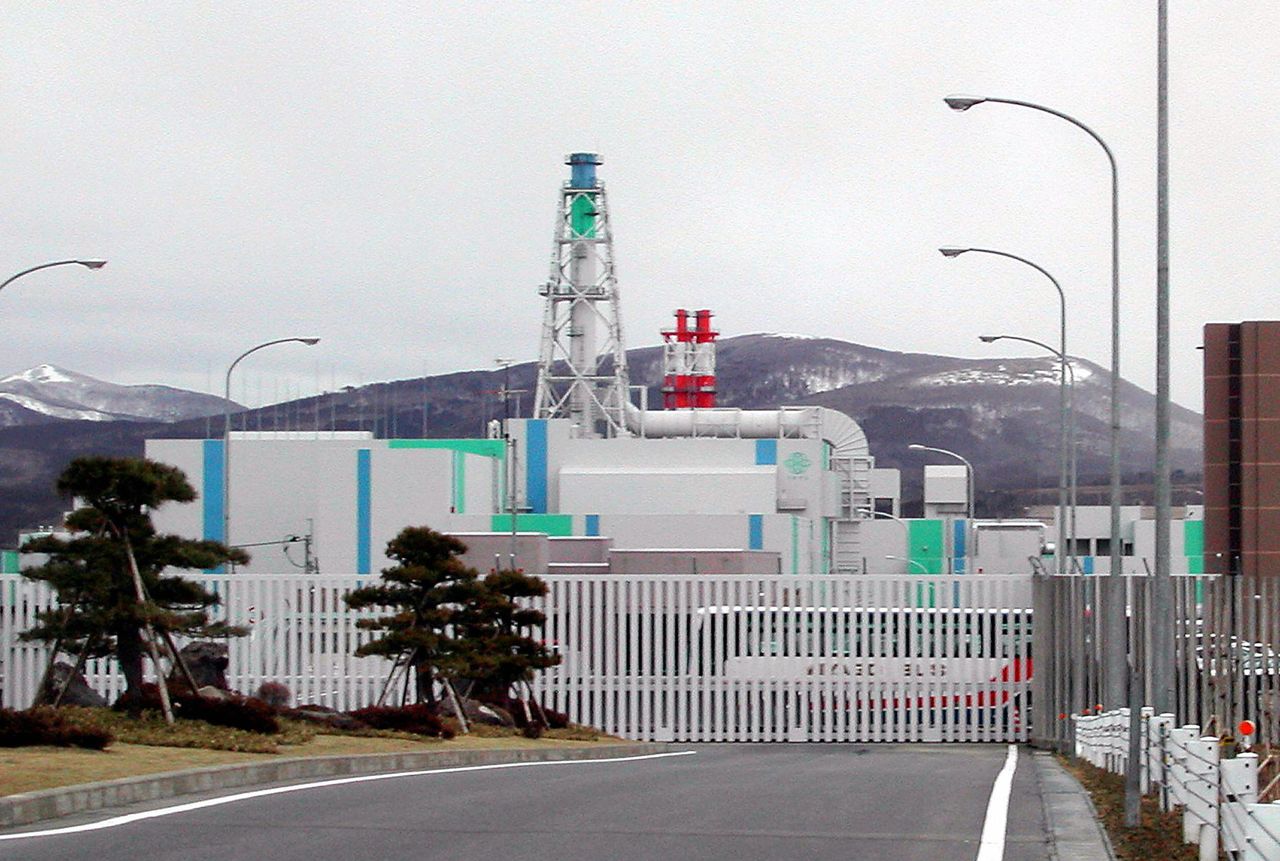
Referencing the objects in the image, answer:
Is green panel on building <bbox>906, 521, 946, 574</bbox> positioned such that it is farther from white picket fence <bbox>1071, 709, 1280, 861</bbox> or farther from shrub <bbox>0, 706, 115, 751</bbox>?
shrub <bbox>0, 706, 115, 751</bbox>

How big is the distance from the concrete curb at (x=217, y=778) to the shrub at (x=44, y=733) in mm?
1479

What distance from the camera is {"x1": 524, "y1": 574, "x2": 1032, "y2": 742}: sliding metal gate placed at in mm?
44062

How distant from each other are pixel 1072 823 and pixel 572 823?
14.1 ft

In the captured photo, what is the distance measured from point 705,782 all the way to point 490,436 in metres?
65.0

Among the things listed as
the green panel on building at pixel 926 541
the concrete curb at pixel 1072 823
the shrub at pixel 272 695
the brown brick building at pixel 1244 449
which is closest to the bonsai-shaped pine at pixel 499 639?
the shrub at pixel 272 695

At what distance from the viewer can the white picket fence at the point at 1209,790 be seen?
9.14 meters

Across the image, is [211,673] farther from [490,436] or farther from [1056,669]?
[490,436]

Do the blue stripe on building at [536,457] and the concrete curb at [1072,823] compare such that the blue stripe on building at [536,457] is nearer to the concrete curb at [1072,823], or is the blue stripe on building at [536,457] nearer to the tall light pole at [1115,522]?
the tall light pole at [1115,522]

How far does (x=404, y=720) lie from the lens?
26984 millimetres

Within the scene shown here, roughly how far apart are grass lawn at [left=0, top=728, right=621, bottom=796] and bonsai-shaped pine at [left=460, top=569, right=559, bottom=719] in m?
6.27

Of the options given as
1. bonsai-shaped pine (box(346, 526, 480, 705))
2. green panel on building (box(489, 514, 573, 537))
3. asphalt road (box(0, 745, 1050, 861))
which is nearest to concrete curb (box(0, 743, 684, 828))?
asphalt road (box(0, 745, 1050, 861))

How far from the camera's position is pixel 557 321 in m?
80.9

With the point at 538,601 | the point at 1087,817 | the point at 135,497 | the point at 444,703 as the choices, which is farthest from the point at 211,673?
the point at 1087,817

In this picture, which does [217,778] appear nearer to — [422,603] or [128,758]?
[128,758]
